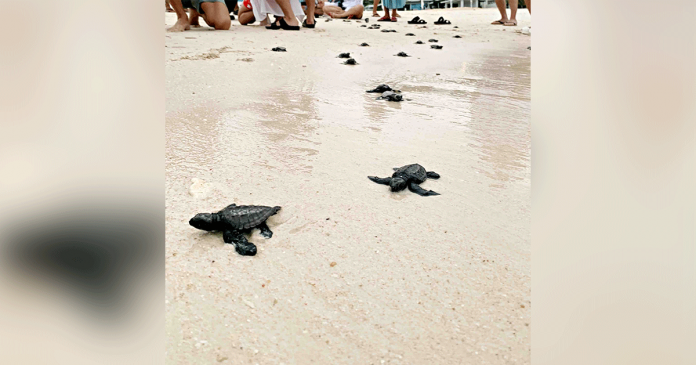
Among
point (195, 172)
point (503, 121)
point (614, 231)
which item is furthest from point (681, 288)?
point (503, 121)

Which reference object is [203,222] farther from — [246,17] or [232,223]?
[246,17]

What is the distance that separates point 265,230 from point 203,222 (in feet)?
0.64

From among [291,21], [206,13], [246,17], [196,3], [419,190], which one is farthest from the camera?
[246,17]

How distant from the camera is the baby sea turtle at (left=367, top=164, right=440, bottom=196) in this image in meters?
1.88

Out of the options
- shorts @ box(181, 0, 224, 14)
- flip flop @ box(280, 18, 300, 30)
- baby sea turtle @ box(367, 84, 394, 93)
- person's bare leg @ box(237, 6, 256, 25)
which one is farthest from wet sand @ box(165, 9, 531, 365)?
person's bare leg @ box(237, 6, 256, 25)

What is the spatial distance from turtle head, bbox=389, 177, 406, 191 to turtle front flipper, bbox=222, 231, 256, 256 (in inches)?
25.8

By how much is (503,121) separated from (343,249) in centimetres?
187

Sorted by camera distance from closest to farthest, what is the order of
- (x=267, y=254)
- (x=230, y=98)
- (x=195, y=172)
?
(x=267, y=254), (x=195, y=172), (x=230, y=98)

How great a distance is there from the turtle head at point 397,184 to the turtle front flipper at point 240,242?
66cm

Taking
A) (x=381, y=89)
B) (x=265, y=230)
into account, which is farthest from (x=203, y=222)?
(x=381, y=89)

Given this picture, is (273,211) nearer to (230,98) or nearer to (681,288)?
(681,288)

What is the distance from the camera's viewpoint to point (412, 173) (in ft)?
6.39

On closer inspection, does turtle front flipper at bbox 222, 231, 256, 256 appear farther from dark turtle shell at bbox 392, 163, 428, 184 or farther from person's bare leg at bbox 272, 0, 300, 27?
person's bare leg at bbox 272, 0, 300, 27

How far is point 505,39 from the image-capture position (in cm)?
795
